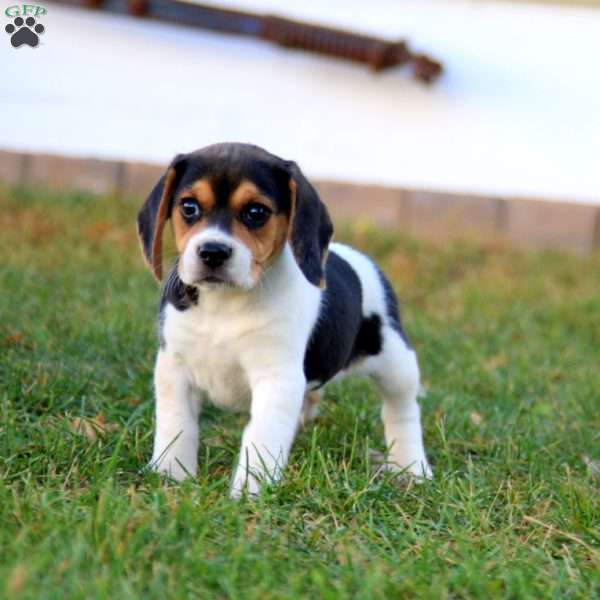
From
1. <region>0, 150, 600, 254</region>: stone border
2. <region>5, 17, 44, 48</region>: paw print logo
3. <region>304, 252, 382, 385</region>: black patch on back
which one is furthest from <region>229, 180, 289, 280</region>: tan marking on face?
<region>0, 150, 600, 254</region>: stone border

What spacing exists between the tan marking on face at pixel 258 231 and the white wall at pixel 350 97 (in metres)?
5.62

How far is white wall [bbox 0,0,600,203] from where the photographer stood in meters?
9.34

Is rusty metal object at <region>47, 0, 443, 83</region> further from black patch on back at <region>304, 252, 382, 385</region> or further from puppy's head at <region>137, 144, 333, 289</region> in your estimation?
puppy's head at <region>137, 144, 333, 289</region>

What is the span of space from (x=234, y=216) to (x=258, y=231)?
4.3 inches

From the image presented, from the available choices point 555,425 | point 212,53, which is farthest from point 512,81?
point 555,425

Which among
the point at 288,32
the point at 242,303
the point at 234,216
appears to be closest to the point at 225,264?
the point at 234,216

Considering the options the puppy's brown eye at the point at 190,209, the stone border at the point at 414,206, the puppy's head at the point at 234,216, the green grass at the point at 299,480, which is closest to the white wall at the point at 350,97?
the stone border at the point at 414,206

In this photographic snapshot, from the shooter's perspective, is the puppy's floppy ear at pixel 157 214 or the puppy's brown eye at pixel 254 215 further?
the puppy's floppy ear at pixel 157 214

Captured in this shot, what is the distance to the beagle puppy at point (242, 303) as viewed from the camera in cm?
377

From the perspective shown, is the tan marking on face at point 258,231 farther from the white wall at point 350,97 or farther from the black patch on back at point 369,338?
the white wall at point 350,97

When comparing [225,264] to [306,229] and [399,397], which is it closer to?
[306,229]

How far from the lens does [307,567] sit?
3.15 m

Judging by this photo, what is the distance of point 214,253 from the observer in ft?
12.0

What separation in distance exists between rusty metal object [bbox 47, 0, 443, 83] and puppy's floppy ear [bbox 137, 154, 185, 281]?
5.49 meters
